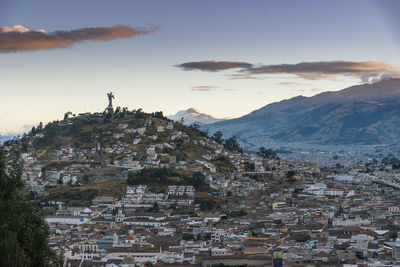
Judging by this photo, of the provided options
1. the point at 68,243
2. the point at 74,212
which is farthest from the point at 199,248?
the point at 74,212

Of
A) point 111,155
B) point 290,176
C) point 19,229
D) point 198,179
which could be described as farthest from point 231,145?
point 19,229

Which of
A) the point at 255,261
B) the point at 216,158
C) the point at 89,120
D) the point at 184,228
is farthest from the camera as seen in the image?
the point at 89,120

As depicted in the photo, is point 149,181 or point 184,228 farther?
point 149,181

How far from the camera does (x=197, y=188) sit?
7506 cm

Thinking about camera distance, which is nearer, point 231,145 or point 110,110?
point 110,110

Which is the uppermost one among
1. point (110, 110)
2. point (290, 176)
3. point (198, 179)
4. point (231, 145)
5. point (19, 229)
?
point (19, 229)

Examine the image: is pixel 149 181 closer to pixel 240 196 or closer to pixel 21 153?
pixel 240 196

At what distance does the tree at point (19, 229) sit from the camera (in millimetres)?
16766

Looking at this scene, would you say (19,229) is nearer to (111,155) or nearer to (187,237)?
(187,237)

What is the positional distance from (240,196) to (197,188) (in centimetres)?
434

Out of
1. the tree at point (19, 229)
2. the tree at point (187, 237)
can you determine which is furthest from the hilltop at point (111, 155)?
the tree at point (19, 229)

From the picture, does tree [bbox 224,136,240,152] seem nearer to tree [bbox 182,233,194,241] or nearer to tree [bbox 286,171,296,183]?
tree [bbox 286,171,296,183]

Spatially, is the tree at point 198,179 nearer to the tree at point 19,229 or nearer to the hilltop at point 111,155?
the hilltop at point 111,155

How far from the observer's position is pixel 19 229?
1769 centimetres
